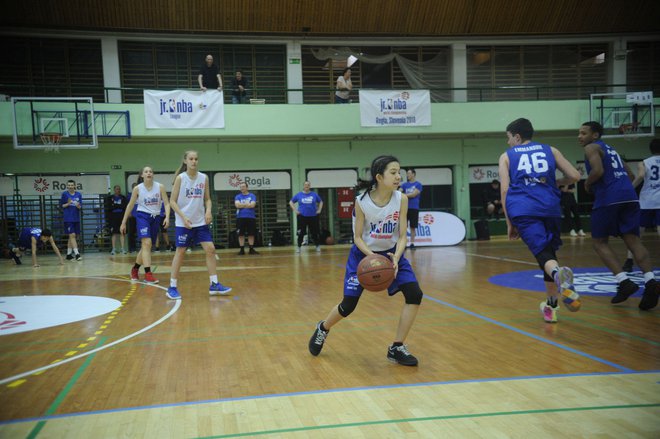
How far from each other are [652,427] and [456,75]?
63.2 feet

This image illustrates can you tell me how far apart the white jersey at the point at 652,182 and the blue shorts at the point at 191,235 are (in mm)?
6147

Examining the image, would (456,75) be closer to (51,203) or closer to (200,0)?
(200,0)

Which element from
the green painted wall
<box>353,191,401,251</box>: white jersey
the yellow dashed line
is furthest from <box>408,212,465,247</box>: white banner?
<box>353,191,401,251</box>: white jersey

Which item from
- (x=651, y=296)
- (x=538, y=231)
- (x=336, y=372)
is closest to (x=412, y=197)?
(x=651, y=296)

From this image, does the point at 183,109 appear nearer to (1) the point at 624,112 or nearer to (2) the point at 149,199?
(2) the point at 149,199

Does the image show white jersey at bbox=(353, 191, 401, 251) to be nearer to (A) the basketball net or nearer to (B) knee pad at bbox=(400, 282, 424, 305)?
(B) knee pad at bbox=(400, 282, 424, 305)

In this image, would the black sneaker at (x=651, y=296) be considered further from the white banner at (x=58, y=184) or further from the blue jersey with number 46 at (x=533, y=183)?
the white banner at (x=58, y=184)

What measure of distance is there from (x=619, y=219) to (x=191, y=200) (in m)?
5.59

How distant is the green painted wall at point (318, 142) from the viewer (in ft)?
57.6

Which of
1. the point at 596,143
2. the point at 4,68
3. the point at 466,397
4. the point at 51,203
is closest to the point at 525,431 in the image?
the point at 466,397

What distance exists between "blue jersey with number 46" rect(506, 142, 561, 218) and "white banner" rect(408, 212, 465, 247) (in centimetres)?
1080

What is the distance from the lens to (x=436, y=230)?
16000 mm

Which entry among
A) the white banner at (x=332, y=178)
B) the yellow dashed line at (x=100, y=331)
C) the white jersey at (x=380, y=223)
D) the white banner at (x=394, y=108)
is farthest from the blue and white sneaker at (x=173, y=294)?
the white banner at (x=332, y=178)

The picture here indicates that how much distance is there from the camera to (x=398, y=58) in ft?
67.3
